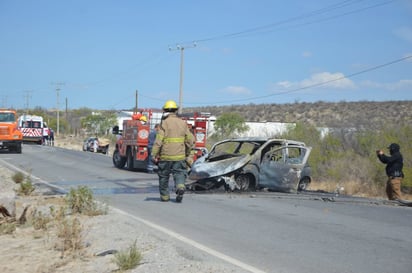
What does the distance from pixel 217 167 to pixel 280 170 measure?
1713 mm

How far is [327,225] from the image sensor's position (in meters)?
9.69

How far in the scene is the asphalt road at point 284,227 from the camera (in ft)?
23.0

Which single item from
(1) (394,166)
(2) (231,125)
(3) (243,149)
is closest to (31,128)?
(2) (231,125)

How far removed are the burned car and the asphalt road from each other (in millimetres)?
538

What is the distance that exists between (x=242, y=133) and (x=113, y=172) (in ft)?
110

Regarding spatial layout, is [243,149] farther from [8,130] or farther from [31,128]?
[31,128]

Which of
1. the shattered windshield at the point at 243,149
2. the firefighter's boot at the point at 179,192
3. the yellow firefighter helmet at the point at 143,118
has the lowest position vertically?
the firefighter's boot at the point at 179,192

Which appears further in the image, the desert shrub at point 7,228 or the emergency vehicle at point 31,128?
the emergency vehicle at point 31,128

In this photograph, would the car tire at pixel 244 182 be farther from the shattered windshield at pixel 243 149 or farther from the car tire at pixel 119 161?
the car tire at pixel 119 161

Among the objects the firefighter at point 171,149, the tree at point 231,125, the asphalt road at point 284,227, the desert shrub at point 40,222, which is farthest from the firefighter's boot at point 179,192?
the tree at point 231,125

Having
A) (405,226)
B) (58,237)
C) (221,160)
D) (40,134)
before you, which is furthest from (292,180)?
(40,134)

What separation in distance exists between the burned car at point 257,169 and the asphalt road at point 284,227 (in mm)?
538

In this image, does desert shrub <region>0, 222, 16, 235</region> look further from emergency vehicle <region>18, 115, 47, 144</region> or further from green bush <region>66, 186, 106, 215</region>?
emergency vehicle <region>18, 115, 47, 144</region>

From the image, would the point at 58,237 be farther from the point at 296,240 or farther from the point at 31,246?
the point at 296,240
